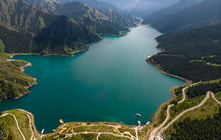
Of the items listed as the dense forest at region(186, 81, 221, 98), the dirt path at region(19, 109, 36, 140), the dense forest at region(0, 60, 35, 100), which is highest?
the dense forest at region(186, 81, 221, 98)

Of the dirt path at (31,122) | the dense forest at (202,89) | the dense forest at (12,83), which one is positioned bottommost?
the dirt path at (31,122)

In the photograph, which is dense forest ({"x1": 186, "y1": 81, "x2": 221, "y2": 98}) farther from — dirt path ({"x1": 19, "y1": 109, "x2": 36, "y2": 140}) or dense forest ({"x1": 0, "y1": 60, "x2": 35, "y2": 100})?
dense forest ({"x1": 0, "y1": 60, "x2": 35, "y2": 100})

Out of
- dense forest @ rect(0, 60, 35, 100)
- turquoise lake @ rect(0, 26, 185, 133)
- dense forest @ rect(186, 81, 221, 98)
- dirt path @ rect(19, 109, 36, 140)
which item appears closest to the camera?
dirt path @ rect(19, 109, 36, 140)

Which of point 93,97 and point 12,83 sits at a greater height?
point 93,97

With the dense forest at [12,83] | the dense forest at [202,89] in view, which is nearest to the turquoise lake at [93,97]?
the dense forest at [12,83]

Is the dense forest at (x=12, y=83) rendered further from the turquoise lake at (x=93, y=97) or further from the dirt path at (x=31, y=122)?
the dirt path at (x=31, y=122)

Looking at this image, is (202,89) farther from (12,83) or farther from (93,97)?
(12,83)

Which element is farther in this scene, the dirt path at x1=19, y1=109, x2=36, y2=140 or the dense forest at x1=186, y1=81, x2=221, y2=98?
the dense forest at x1=186, y1=81, x2=221, y2=98

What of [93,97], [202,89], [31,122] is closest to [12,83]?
[31,122]

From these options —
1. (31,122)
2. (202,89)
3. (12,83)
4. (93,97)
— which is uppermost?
(202,89)

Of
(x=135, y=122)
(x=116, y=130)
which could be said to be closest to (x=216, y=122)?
(x=135, y=122)

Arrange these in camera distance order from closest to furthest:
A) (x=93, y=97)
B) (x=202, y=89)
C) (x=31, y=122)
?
1. (x=31, y=122)
2. (x=93, y=97)
3. (x=202, y=89)

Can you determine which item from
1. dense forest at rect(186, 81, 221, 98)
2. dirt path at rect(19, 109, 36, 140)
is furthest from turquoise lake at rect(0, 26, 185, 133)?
dense forest at rect(186, 81, 221, 98)
